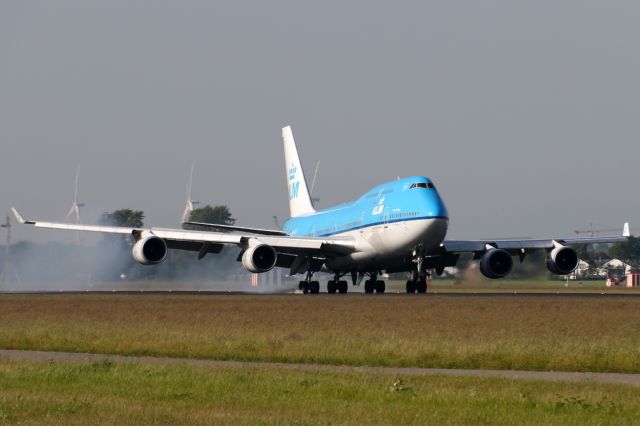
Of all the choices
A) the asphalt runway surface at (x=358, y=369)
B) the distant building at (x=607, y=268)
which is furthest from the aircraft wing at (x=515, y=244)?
the distant building at (x=607, y=268)

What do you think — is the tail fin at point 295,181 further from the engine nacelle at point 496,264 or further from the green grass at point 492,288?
the engine nacelle at point 496,264

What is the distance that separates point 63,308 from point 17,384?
97.0ft

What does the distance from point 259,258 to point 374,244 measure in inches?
253

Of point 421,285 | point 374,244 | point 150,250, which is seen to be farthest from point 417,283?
point 150,250

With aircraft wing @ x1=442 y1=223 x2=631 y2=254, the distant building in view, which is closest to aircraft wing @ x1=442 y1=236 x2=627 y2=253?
aircraft wing @ x1=442 y1=223 x2=631 y2=254

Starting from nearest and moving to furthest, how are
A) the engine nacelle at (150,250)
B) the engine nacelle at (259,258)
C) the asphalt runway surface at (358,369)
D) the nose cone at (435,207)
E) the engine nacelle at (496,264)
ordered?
the asphalt runway surface at (358,369) → the nose cone at (435,207) → the engine nacelle at (259,258) → the engine nacelle at (150,250) → the engine nacelle at (496,264)

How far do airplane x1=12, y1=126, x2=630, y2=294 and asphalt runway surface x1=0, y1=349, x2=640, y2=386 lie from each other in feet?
111

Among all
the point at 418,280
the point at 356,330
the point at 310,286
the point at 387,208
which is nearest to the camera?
the point at 356,330

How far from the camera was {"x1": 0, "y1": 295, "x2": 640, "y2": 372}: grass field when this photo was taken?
91.5 ft

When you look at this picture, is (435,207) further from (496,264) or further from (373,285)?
(373,285)

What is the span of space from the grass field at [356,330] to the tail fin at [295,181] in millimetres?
27018

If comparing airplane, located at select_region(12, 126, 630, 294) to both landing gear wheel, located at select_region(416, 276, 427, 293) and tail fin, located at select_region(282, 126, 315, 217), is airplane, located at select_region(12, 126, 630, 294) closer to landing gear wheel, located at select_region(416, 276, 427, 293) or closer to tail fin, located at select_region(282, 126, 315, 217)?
landing gear wheel, located at select_region(416, 276, 427, 293)

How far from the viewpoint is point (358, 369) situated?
25469 millimetres

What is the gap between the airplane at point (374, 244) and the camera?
62281 mm
